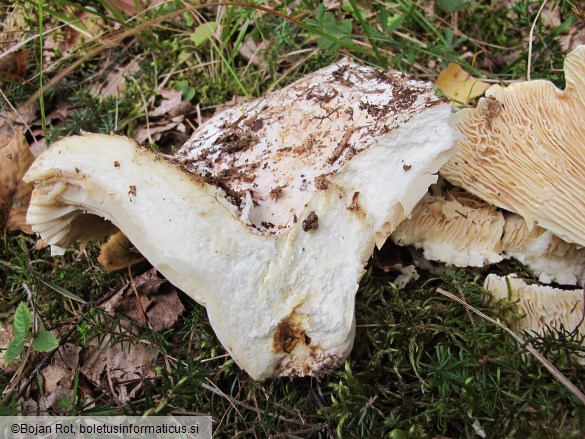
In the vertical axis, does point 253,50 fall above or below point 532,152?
below

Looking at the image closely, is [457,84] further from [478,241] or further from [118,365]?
[118,365]

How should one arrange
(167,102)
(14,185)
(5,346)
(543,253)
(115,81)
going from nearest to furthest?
(543,253) < (5,346) < (14,185) < (167,102) < (115,81)

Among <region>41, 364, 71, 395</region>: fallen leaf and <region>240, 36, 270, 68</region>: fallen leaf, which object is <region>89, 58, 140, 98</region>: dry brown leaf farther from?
<region>41, 364, 71, 395</region>: fallen leaf

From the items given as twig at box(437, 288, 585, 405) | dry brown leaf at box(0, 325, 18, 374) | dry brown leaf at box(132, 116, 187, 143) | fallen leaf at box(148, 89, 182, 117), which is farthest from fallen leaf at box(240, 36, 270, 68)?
dry brown leaf at box(0, 325, 18, 374)

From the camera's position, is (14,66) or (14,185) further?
(14,66)

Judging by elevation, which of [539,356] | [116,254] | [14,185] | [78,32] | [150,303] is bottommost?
[150,303]

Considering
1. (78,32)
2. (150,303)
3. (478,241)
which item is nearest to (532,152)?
(478,241)

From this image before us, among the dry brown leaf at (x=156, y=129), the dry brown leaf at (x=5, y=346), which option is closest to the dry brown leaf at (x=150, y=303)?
the dry brown leaf at (x=5, y=346)

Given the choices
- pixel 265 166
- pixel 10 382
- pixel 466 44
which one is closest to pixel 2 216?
pixel 10 382
